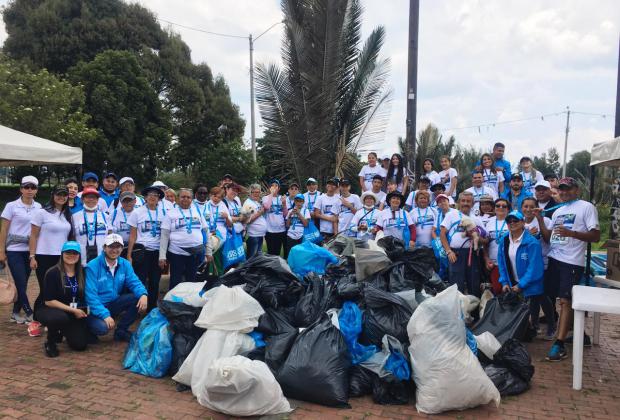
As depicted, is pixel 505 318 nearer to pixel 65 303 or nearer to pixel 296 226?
pixel 296 226

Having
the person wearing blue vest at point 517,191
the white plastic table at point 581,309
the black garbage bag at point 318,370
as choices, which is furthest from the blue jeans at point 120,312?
the person wearing blue vest at point 517,191

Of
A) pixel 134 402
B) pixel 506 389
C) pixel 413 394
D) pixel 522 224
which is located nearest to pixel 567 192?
pixel 522 224

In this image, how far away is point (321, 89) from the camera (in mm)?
10586

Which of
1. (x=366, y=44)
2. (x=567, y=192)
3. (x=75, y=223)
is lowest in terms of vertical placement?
(x=75, y=223)

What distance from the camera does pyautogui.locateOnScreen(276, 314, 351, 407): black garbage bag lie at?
3727mm

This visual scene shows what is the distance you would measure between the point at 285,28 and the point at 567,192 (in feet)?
25.1

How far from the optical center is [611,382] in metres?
4.36

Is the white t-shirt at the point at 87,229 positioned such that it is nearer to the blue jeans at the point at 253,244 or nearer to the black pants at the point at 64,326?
the black pants at the point at 64,326

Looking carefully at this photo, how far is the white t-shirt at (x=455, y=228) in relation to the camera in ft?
18.9

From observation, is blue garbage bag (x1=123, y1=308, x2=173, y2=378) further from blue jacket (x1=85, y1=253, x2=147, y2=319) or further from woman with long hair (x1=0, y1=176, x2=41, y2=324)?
woman with long hair (x1=0, y1=176, x2=41, y2=324)

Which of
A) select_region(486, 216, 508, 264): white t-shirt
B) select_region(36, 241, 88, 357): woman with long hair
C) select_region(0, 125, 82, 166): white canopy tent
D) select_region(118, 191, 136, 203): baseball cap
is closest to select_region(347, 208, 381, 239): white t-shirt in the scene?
select_region(486, 216, 508, 264): white t-shirt

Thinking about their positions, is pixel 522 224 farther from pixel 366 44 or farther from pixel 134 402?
pixel 366 44

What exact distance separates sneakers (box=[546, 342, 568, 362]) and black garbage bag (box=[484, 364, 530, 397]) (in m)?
0.86

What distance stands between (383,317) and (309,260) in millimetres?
1377
